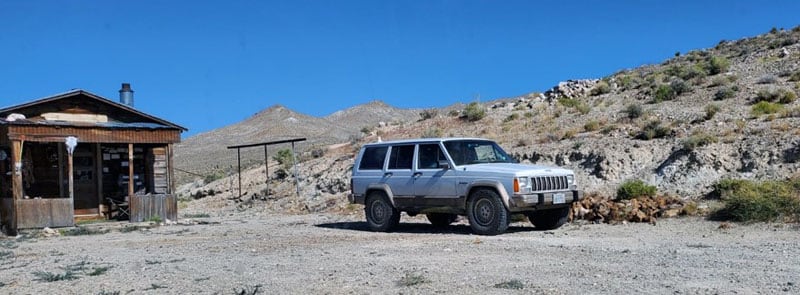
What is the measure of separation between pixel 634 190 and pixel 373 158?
6230mm

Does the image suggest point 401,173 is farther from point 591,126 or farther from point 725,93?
point 725,93

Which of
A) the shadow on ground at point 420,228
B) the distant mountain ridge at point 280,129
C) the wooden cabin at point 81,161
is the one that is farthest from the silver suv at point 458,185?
the distant mountain ridge at point 280,129

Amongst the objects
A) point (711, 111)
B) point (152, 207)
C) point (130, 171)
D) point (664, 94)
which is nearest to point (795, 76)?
point (664, 94)

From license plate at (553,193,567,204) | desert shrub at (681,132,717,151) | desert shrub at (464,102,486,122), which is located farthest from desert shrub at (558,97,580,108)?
license plate at (553,193,567,204)

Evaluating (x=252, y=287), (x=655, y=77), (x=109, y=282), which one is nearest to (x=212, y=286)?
(x=252, y=287)

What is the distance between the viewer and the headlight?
1377 cm

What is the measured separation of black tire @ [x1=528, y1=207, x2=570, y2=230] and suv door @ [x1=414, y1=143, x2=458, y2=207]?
1.79 metres

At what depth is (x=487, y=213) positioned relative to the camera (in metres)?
14.4

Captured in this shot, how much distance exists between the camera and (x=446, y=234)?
15023 mm

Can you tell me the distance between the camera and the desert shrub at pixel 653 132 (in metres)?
23.2

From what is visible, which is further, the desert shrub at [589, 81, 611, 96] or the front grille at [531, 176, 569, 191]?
the desert shrub at [589, 81, 611, 96]

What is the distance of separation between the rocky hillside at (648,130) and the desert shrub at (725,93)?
0.04m

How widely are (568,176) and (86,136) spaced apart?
13193mm

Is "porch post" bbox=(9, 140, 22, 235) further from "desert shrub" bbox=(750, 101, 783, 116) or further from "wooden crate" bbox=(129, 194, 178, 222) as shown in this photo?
"desert shrub" bbox=(750, 101, 783, 116)
